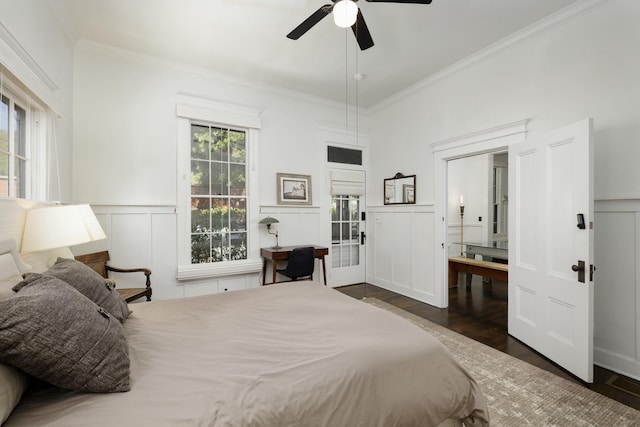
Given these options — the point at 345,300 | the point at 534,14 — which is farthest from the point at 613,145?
the point at 345,300

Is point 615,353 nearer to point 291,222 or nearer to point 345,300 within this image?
point 345,300

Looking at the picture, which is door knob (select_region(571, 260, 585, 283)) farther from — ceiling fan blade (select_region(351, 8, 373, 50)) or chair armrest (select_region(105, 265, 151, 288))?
chair armrest (select_region(105, 265, 151, 288))

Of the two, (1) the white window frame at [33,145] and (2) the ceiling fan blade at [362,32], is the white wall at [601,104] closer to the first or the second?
(2) the ceiling fan blade at [362,32]

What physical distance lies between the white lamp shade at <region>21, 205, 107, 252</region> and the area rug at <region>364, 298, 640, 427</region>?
9.47 feet

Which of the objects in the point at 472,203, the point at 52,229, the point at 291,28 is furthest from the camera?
the point at 472,203

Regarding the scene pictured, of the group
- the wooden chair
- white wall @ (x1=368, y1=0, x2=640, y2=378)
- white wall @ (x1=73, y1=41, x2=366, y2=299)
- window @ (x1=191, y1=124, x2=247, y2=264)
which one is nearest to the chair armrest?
the wooden chair

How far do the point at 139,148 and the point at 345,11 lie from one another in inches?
107

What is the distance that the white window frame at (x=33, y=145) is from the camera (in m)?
2.02

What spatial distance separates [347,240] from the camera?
4805 mm

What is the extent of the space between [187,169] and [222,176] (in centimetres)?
44

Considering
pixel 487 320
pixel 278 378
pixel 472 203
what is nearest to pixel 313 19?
pixel 278 378

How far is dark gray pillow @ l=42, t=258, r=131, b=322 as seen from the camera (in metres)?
1.37

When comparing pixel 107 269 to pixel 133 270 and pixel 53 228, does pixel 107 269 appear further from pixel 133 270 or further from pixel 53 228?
pixel 53 228

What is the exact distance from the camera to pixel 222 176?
379cm
